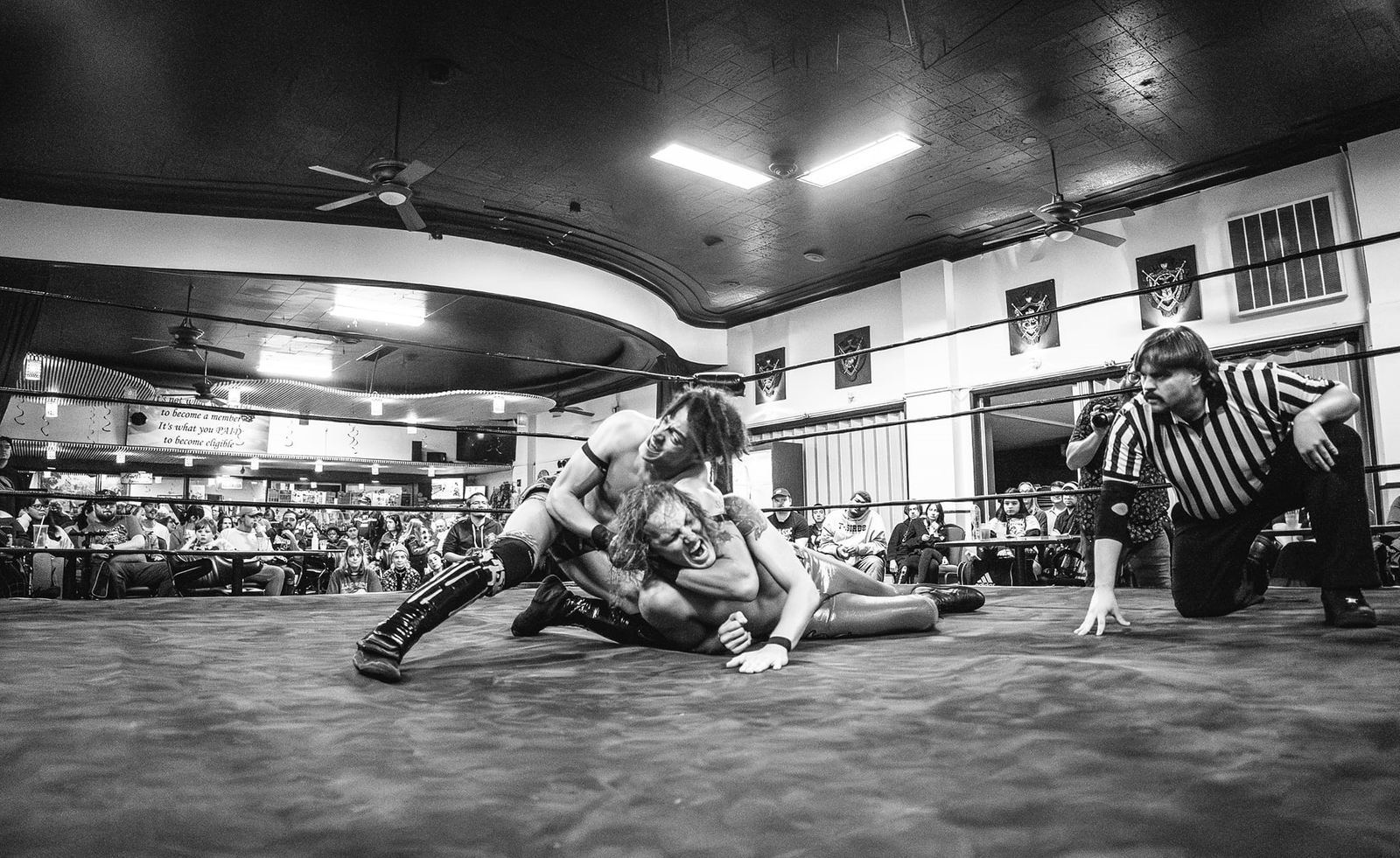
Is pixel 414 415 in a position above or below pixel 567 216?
below

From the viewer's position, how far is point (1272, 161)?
6.02 m

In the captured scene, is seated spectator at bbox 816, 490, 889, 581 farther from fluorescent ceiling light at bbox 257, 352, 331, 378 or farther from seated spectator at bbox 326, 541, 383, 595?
fluorescent ceiling light at bbox 257, 352, 331, 378

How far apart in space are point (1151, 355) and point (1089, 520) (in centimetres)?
182

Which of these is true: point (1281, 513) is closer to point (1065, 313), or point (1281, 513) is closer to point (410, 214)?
point (410, 214)

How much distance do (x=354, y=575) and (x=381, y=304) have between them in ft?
8.17

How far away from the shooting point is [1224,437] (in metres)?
2.08

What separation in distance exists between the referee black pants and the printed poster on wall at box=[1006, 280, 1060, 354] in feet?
16.6

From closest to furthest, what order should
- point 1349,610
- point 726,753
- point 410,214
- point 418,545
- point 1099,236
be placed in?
1. point 726,753
2. point 1349,610
3. point 410,214
4. point 1099,236
5. point 418,545

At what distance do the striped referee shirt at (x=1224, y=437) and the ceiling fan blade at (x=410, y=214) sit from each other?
4.50m

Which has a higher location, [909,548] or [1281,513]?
[1281,513]

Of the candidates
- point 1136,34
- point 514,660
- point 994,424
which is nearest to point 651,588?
point 514,660

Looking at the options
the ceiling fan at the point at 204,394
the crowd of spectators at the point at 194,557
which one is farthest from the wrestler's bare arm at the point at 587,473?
the ceiling fan at the point at 204,394

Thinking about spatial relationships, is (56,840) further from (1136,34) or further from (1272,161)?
(1272,161)

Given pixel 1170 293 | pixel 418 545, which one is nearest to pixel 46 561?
pixel 418 545
